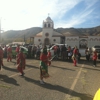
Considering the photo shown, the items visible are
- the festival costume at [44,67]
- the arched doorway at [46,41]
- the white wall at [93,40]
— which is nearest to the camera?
the festival costume at [44,67]

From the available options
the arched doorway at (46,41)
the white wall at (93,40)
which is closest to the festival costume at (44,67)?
the white wall at (93,40)

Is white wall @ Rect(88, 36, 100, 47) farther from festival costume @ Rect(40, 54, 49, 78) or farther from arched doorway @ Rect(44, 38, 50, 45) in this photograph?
festival costume @ Rect(40, 54, 49, 78)

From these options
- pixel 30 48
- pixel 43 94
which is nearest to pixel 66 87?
pixel 43 94

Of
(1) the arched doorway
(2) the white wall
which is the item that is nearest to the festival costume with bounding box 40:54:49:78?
(2) the white wall

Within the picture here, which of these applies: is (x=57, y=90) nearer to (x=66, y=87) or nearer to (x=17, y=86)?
(x=66, y=87)

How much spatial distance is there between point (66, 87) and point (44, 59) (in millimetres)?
1713

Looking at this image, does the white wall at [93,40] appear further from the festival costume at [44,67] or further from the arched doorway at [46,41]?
the festival costume at [44,67]

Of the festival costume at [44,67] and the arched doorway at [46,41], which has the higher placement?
the arched doorway at [46,41]

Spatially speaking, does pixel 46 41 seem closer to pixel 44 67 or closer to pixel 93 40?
pixel 93 40

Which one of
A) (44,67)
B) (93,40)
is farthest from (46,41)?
(44,67)

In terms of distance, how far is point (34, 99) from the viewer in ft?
21.4

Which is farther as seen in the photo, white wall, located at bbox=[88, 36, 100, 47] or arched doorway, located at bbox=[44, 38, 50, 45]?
arched doorway, located at bbox=[44, 38, 50, 45]

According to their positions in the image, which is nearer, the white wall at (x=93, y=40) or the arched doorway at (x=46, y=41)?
the white wall at (x=93, y=40)

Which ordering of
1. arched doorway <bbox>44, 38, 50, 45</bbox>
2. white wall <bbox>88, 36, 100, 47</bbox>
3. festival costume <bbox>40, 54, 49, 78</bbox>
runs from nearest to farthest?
festival costume <bbox>40, 54, 49, 78</bbox> < white wall <bbox>88, 36, 100, 47</bbox> < arched doorway <bbox>44, 38, 50, 45</bbox>
